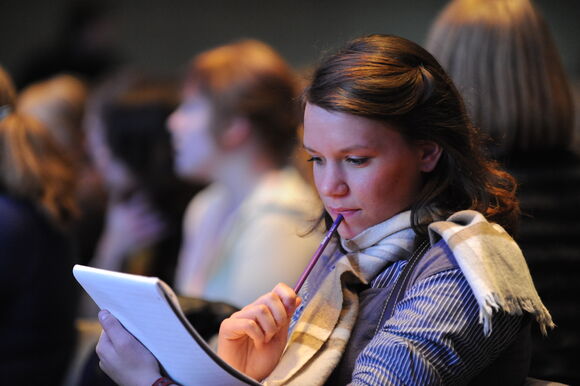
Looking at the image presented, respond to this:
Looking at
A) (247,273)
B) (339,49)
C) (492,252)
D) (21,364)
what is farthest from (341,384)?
(21,364)

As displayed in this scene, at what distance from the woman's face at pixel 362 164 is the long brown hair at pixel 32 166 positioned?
3.99 feet

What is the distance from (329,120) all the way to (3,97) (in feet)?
4.54

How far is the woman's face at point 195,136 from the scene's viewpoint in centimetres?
262

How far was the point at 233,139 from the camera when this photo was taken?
2.58 m

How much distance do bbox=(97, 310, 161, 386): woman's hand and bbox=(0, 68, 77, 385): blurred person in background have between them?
99cm

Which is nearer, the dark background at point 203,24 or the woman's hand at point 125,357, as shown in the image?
the woman's hand at point 125,357

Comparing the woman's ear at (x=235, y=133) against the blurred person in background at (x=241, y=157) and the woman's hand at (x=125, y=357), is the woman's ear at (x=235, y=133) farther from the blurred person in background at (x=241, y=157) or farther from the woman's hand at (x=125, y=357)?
the woman's hand at (x=125, y=357)

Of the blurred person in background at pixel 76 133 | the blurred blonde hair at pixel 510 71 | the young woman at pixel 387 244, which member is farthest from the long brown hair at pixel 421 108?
the blurred person in background at pixel 76 133

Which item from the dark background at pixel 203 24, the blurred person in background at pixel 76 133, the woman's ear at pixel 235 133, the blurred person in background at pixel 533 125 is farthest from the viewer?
the dark background at pixel 203 24

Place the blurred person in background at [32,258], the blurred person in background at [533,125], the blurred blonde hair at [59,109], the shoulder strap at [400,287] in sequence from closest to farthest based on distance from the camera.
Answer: the shoulder strap at [400,287] → the blurred person in background at [533,125] → the blurred person in background at [32,258] → the blurred blonde hair at [59,109]

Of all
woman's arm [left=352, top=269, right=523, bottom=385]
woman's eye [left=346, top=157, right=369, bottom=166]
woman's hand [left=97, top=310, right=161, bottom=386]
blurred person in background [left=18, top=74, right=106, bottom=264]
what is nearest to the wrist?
woman's hand [left=97, top=310, right=161, bottom=386]

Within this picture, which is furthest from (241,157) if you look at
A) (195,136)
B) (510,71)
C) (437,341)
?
(437,341)

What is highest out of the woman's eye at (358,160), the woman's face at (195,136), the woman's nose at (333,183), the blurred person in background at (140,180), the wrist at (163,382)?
the woman's eye at (358,160)

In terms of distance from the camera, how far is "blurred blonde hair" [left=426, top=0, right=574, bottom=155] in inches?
73.2
